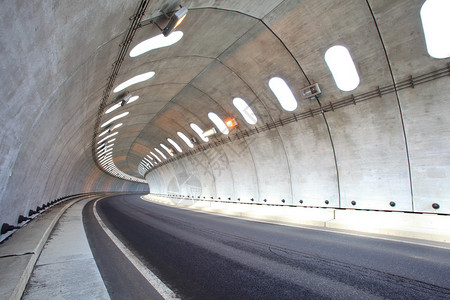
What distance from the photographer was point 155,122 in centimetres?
1933

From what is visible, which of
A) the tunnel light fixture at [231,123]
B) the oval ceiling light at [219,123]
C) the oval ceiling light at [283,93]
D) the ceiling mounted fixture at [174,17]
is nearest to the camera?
the ceiling mounted fixture at [174,17]

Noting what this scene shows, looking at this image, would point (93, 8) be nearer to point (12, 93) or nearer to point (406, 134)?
point (12, 93)

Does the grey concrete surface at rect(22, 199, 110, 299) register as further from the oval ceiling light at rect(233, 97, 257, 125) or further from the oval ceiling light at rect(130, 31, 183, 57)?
the oval ceiling light at rect(233, 97, 257, 125)

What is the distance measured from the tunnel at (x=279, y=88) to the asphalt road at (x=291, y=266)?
745 millimetres

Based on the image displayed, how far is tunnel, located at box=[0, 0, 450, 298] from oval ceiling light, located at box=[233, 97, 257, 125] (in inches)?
5.0

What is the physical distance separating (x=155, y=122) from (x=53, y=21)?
1651 centimetres

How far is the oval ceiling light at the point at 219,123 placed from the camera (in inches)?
615

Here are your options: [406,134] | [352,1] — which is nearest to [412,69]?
[406,134]

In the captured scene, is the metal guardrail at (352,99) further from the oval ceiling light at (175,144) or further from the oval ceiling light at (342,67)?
the oval ceiling light at (175,144)

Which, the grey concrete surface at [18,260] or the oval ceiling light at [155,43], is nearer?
the grey concrete surface at [18,260]

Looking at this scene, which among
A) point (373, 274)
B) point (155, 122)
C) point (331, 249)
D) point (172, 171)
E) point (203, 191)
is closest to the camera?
point (373, 274)

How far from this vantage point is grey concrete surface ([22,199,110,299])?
141 inches

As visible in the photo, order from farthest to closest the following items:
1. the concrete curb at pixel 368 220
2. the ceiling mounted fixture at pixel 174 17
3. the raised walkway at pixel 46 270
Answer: the concrete curb at pixel 368 220 → the ceiling mounted fixture at pixel 174 17 → the raised walkway at pixel 46 270

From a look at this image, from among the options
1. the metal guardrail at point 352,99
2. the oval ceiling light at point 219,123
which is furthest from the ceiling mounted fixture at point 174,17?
the oval ceiling light at point 219,123
